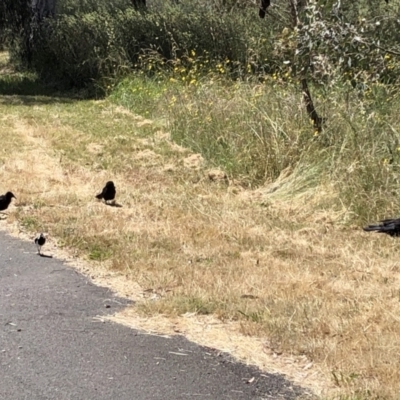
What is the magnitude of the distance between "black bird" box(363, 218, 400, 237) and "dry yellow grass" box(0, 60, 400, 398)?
0.11 metres

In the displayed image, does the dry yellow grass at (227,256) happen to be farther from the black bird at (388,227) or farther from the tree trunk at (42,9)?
the tree trunk at (42,9)

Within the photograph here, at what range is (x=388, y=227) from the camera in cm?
689

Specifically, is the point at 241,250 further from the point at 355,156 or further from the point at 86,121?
the point at 86,121

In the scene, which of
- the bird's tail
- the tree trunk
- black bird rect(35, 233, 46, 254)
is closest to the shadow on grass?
the tree trunk

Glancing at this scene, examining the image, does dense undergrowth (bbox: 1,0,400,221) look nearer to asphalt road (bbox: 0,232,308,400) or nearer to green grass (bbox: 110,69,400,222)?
green grass (bbox: 110,69,400,222)

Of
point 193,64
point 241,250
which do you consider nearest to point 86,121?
point 193,64

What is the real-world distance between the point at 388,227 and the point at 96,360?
3.42 metres

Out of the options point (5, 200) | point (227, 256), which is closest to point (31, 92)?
point (5, 200)

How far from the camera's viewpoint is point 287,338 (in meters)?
4.71

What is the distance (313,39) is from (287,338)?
231 centimetres

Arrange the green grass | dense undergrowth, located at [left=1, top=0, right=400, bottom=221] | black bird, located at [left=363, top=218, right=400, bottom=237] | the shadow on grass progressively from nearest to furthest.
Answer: dense undergrowth, located at [left=1, top=0, right=400, bottom=221] < black bird, located at [left=363, top=218, right=400, bottom=237] < the green grass < the shadow on grass

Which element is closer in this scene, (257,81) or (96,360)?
(96,360)

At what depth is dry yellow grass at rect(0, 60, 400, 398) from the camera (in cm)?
460

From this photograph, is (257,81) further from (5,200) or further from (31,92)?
(31,92)
